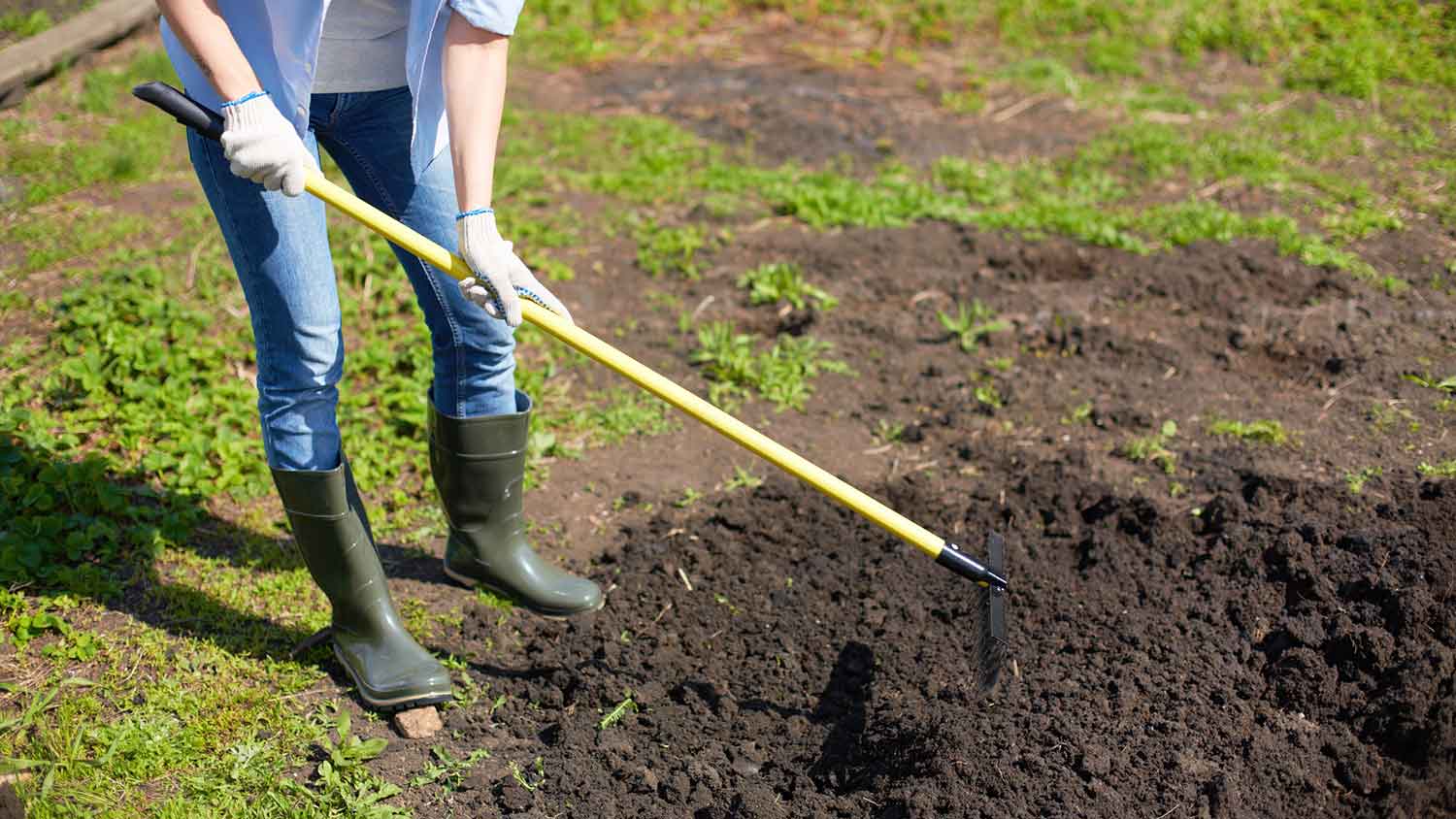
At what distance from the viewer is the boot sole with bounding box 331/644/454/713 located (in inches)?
114

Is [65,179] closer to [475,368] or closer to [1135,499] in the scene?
[475,368]

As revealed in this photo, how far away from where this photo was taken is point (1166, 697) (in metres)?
2.79

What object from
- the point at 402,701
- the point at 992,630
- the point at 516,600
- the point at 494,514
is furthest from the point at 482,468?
the point at 992,630

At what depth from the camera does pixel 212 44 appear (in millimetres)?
2221

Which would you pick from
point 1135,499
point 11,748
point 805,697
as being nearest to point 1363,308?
point 1135,499

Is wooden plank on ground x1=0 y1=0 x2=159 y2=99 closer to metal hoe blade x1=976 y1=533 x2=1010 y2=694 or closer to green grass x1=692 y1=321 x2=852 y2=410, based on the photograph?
green grass x1=692 y1=321 x2=852 y2=410

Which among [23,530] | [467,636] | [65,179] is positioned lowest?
[467,636]

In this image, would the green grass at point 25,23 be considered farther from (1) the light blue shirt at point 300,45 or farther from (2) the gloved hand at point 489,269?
(2) the gloved hand at point 489,269

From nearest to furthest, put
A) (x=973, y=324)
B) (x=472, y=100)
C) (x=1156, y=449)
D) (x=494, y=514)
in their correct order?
1. (x=472, y=100)
2. (x=494, y=514)
3. (x=1156, y=449)
4. (x=973, y=324)

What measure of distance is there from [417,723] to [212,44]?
1622 mm

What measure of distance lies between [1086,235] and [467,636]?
3342 mm

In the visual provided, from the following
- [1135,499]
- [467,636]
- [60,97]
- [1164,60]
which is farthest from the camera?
[1164,60]

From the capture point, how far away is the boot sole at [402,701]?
2.90 metres

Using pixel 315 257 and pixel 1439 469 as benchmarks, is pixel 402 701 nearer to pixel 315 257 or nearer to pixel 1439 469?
pixel 315 257
